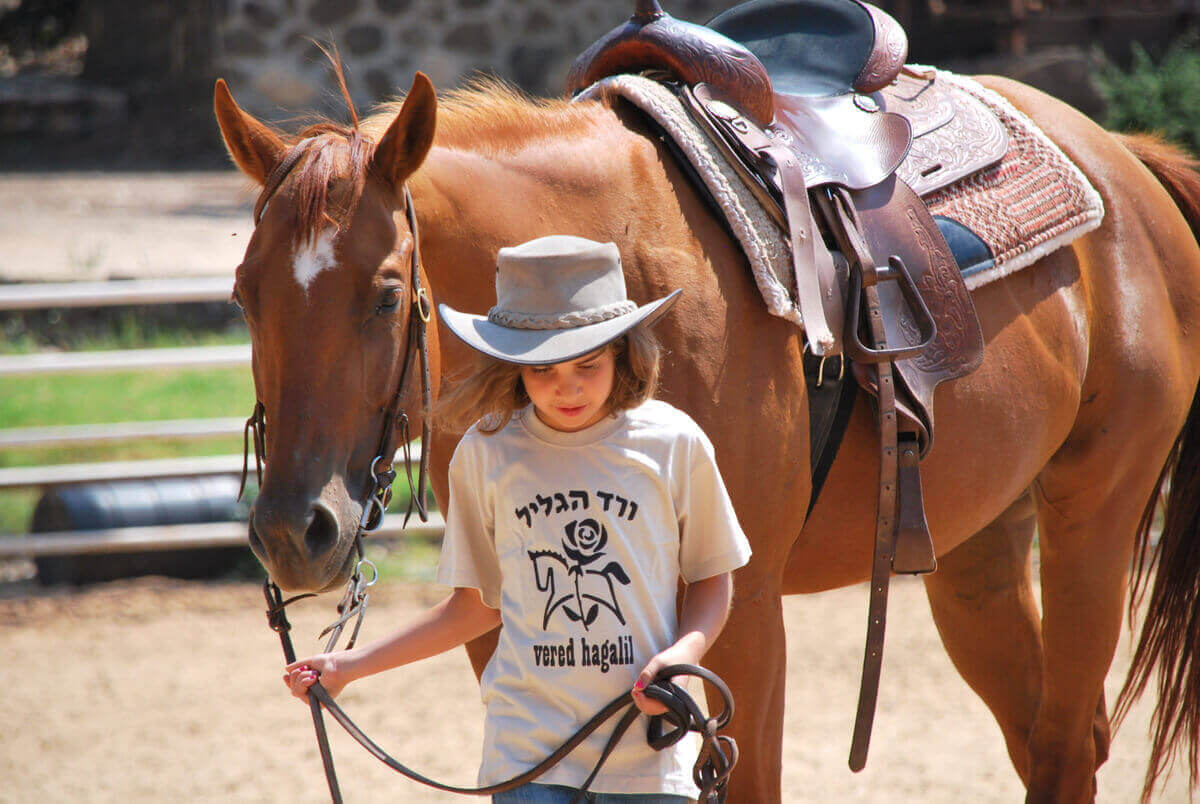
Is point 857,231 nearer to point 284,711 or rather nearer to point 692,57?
point 692,57

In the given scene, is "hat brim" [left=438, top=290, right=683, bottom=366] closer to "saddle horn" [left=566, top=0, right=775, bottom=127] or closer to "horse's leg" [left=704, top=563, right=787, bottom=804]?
"horse's leg" [left=704, top=563, right=787, bottom=804]

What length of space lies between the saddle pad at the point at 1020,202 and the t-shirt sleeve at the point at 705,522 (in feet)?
3.06

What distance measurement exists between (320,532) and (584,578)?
372mm

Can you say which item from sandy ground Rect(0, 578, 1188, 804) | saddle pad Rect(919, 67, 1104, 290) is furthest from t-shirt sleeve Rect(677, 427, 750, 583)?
sandy ground Rect(0, 578, 1188, 804)

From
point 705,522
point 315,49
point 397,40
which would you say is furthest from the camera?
point 397,40

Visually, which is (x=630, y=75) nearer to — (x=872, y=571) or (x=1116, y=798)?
(x=872, y=571)

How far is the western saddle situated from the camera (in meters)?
2.04

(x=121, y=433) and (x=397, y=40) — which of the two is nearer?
(x=121, y=433)

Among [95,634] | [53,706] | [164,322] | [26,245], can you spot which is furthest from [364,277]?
[26,245]

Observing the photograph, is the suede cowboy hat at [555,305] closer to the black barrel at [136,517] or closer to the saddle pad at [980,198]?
the saddle pad at [980,198]

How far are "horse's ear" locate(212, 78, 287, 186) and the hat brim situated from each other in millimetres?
455

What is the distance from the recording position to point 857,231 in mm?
2111

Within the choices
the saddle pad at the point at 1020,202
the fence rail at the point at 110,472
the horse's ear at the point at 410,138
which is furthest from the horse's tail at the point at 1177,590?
the fence rail at the point at 110,472

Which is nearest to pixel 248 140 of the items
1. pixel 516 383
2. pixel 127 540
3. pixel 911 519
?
pixel 516 383
